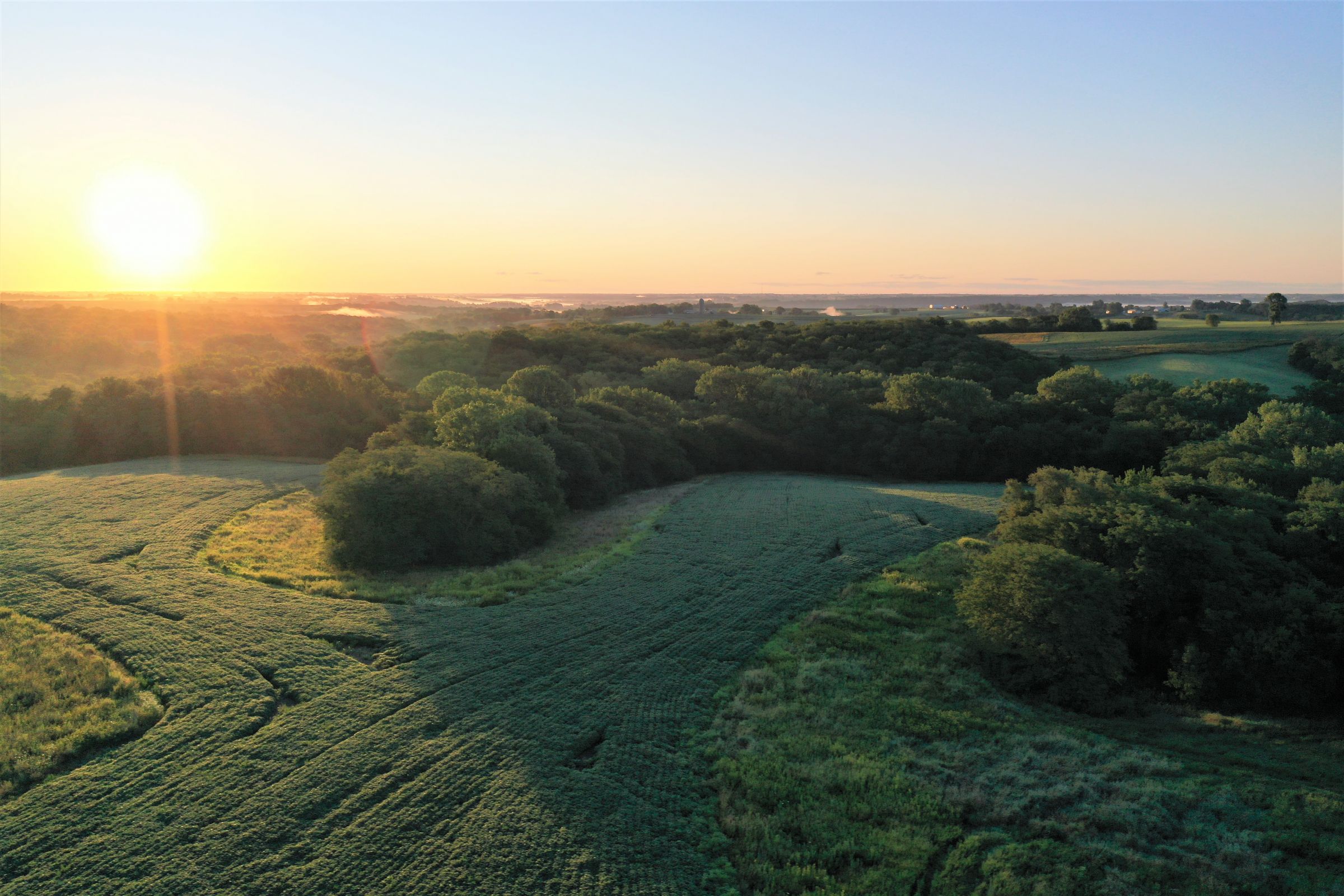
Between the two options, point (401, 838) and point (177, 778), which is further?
point (177, 778)

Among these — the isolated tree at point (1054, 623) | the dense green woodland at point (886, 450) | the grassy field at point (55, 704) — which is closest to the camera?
the grassy field at point (55, 704)

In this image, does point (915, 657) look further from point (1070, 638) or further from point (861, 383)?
point (861, 383)

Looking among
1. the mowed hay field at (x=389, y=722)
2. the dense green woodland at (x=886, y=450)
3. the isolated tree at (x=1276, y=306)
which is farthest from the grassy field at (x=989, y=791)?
the isolated tree at (x=1276, y=306)

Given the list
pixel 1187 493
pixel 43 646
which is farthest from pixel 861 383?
pixel 43 646

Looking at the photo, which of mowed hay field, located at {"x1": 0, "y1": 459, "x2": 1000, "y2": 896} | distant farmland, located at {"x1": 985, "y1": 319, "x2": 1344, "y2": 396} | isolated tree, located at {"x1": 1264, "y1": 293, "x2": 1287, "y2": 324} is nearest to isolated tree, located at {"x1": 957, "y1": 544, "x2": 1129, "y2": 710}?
mowed hay field, located at {"x1": 0, "y1": 459, "x2": 1000, "y2": 896}

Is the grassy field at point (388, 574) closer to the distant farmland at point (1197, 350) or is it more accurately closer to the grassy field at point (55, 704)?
the grassy field at point (55, 704)
